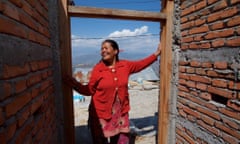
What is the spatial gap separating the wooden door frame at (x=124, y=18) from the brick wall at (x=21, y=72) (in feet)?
2.22

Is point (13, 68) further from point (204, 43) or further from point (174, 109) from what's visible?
point (174, 109)

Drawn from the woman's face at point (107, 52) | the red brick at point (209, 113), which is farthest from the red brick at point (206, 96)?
the woman's face at point (107, 52)

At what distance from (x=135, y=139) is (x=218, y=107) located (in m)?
2.49

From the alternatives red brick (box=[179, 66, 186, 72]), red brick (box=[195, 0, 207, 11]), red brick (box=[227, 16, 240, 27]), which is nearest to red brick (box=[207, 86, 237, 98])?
red brick (box=[179, 66, 186, 72])

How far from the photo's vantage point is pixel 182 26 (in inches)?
98.7

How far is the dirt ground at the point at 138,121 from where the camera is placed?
13.5 ft

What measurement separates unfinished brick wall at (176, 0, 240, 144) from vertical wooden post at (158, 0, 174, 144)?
0.19 metres

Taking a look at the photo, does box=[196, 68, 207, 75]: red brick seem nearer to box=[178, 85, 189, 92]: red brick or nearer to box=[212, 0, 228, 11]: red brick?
Answer: box=[178, 85, 189, 92]: red brick

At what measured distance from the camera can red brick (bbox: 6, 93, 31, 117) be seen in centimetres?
100

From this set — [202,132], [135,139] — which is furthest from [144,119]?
[202,132]

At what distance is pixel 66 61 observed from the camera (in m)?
2.50

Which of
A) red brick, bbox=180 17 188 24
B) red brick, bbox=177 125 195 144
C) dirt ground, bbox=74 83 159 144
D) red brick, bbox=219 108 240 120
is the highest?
red brick, bbox=180 17 188 24

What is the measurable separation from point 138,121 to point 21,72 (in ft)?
14.5

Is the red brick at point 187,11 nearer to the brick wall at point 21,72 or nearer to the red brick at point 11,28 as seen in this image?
the brick wall at point 21,72
